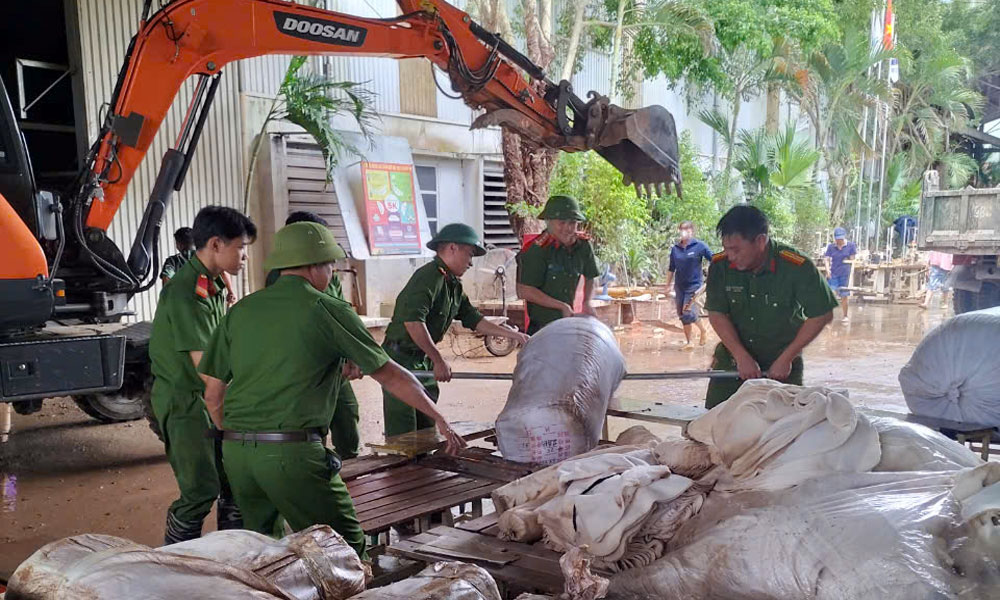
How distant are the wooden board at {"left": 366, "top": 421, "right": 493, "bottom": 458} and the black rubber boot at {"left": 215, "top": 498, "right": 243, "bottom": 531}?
0.77m

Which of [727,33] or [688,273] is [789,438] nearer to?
[688,273]

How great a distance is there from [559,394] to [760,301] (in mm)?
1474

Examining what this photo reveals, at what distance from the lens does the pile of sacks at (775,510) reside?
70.8 inches

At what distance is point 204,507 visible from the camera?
3736 millimetres

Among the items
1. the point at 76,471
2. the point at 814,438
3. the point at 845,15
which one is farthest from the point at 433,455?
the point at 845,15

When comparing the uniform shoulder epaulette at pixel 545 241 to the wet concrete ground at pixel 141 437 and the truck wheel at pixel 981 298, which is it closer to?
the wet concrete ground at pixel 141 437

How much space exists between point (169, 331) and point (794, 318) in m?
3.21

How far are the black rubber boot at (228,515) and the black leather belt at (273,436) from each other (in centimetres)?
125

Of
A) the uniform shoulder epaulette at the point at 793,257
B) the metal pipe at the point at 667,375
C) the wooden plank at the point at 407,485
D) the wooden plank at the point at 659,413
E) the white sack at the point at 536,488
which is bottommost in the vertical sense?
the wooden plank at the point at 407,485

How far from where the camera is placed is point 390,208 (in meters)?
11.4

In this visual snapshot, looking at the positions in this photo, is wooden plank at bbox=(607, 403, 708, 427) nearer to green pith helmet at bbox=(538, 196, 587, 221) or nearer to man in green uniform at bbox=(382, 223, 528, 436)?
man in green uniform at bbox=(382, 223, 528, 436)

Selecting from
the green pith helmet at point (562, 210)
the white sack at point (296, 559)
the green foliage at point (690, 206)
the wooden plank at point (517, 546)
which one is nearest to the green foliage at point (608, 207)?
the green foliage at point (690, 206)

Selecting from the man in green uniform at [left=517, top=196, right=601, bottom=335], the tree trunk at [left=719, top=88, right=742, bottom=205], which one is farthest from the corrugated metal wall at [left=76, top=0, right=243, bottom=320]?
the tree trunk at [left=719, top=88, right=742, bottom=205]

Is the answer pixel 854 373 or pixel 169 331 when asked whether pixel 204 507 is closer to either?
pixel 169 331
